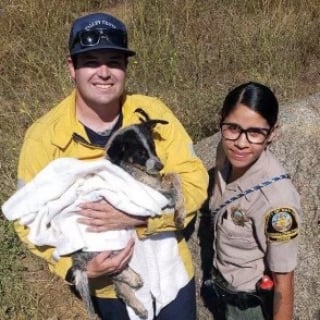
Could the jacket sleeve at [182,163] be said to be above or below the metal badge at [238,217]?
above

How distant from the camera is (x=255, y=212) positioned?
7.91 feet

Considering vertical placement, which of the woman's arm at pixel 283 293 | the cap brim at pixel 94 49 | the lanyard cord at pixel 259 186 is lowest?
the woman's arm at pixel 283 293

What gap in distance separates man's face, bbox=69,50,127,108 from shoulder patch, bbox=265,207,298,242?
32.8 inches

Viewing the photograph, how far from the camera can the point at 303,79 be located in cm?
512

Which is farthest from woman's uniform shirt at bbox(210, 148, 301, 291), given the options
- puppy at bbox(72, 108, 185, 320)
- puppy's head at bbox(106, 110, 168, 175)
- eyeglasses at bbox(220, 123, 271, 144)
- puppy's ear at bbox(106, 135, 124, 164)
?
puppy's ear at bbox(106, 135, 124, 164)

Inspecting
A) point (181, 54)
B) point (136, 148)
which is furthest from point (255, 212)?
point (181, 54)

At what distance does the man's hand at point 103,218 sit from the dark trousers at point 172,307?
0.46 meters

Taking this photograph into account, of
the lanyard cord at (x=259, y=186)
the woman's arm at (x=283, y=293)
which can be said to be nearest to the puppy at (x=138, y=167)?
the lanyard cord at (x=259, y=186)

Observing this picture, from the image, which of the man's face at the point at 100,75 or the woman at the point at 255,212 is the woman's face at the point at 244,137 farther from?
the man's face at the point at 100,75

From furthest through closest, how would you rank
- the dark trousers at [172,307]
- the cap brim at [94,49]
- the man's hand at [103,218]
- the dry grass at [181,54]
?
the dry grass at [181,54] < the dark trousers at [172,307] < the man's hand at [103,218] < the cap brim at [94,49]

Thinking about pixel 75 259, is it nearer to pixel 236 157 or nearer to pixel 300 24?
pixel 236 157

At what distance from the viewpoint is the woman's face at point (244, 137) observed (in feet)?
7.79

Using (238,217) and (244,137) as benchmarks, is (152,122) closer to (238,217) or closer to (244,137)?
(244,137)

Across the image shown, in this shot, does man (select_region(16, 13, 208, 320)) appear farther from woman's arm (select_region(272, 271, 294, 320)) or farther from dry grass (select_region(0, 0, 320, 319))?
dry grass (select_region(0, 0, 320, 319))
